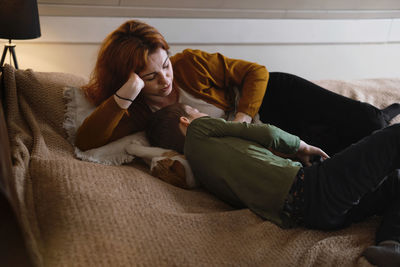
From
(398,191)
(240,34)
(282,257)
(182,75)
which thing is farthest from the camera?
(240,34)

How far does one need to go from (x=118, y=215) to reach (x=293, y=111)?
2.91 feet

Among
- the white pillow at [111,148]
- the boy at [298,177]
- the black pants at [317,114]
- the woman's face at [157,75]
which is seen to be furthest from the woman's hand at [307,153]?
the woman's face at [157,75]

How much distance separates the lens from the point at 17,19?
154cm

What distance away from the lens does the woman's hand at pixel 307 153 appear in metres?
1.41

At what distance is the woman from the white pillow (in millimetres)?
29

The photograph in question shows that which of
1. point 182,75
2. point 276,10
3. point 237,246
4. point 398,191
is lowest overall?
point 237,246

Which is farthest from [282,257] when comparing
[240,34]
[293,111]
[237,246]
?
[240,34]

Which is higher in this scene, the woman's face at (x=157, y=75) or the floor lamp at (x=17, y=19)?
the floor lamp at (x=17, y=19)

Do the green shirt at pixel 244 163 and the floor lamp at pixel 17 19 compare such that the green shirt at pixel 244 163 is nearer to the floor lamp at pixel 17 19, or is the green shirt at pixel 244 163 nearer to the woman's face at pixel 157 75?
the woman's face at pixel 157 75

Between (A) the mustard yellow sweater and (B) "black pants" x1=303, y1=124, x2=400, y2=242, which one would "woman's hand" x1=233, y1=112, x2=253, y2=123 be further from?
(B) "black pants" x1=303, y1=124, x2=400, y2=242

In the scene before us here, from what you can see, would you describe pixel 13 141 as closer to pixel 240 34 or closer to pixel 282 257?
pixel 282 257

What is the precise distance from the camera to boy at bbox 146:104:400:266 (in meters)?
1.12

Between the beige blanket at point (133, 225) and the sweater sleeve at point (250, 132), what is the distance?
207 millimetres

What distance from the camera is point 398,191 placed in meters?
1.21
